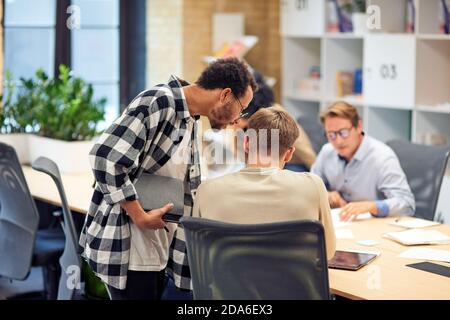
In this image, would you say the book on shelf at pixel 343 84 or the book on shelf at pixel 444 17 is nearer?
the book on shelf at pixel 444 17

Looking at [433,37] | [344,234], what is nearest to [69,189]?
[344,234]

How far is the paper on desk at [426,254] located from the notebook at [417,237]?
3.5 inches

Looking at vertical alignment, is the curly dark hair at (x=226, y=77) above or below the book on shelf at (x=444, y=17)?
below

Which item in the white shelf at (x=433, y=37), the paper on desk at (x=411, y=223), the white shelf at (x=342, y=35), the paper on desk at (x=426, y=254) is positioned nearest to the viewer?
the paper on desk at (x=426, y=254)

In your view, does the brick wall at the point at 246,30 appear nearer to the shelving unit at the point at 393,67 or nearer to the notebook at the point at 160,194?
the shelving unit at the point at 393,67

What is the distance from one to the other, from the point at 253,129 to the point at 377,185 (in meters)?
1.49

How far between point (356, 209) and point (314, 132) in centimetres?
199

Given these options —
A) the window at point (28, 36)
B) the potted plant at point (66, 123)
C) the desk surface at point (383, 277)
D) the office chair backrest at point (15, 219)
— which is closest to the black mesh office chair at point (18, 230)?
the office chair backrest at point (15, 219)

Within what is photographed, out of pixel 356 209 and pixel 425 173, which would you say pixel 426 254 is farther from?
pixel 425 173

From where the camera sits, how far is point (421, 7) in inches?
213

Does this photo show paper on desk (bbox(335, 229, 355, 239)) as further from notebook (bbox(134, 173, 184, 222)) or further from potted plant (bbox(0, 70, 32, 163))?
potted plant (bbox(0, 70, 32, 163))

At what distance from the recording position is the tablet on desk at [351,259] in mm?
2986
